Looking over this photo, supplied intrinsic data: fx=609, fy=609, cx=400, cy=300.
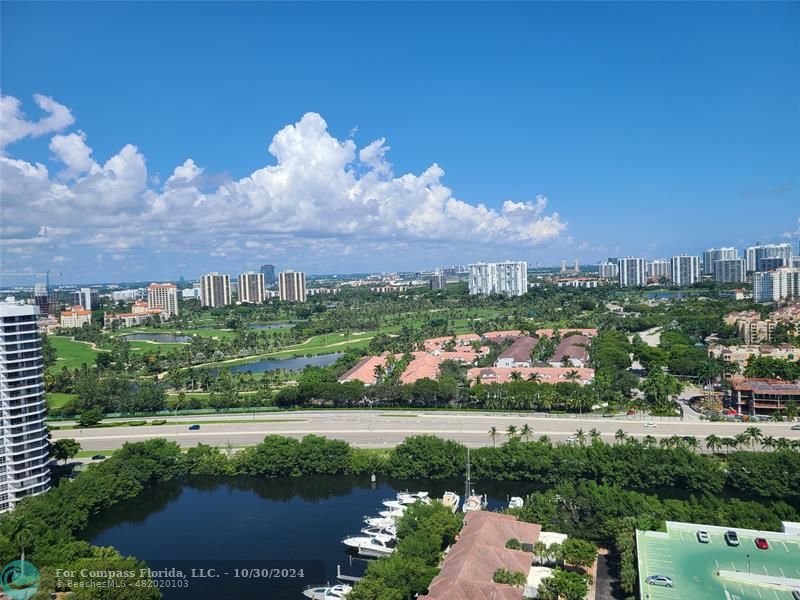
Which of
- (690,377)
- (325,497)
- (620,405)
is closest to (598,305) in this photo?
(690,377)

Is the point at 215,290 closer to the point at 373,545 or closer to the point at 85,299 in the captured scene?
the point at 85,299

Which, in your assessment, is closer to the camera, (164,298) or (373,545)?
(373,545)

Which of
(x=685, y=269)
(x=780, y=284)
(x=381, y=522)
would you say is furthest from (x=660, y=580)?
(x=685, y=269)

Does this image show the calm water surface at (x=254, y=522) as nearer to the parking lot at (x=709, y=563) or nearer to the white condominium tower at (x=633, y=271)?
the parking lot at (x=709, y=563)

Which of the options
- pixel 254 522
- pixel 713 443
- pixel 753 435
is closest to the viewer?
pixel 254 522

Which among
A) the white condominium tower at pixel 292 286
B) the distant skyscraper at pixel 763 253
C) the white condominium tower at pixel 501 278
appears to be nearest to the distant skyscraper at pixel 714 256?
the distant skyscraper at pixel 763 253

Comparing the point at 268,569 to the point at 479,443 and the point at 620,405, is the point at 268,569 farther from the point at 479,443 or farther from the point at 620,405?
the point at 620,405

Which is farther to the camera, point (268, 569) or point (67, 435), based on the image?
point (67, 435)
